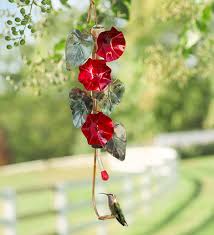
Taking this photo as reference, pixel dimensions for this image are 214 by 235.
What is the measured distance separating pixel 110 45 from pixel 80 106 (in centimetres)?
13

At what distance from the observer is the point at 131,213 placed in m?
17.5

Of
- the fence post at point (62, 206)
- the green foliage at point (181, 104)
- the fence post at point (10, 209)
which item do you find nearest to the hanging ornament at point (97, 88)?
the fence post at point (10, 209)

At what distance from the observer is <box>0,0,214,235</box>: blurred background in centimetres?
351

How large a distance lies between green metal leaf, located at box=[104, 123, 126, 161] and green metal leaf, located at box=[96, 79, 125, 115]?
0.14 ft

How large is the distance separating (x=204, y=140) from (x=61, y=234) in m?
38.0

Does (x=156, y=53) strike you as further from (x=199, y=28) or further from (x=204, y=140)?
(x=204, y=140)

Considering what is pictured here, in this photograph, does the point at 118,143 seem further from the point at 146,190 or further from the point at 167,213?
the point at 146,190

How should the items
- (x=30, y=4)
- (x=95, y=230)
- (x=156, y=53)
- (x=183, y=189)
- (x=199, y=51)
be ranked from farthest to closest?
(x=183, y=189), (x=95, y=230), (x=199, y=51), (x=156, y=53), (x=30, y=4)

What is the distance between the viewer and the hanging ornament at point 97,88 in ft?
4.39

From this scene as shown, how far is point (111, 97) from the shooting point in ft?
4.50

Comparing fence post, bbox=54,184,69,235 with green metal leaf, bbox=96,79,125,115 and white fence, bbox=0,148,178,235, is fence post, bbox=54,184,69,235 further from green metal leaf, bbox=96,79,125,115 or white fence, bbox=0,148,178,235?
green metal leaf, bbox=96,79,125,115

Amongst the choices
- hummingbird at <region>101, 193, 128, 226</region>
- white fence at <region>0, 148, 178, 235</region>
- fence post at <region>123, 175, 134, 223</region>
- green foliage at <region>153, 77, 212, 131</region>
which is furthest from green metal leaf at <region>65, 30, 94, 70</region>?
green foliage at <region>153, 77, 212, 131</region>

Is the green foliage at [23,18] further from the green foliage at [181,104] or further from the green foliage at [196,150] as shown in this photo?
the green foliage at [196,150]

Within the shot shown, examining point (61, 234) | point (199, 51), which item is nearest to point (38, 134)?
point (61, 234)
